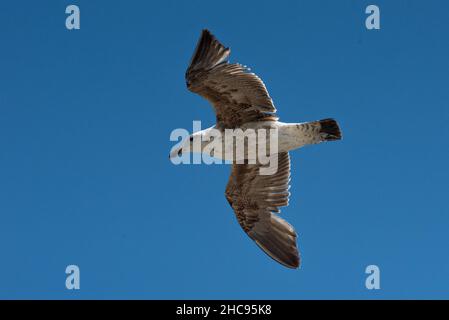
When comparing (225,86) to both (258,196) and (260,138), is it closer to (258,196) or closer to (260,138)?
(260,138)

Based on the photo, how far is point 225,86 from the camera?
29.6ft

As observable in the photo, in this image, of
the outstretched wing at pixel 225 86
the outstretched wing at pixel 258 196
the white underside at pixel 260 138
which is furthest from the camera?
the outstretched wing at pixel 258 196

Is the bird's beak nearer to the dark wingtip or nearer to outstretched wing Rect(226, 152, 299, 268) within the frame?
outstretched wing Rect(226, 152, 299, 268)

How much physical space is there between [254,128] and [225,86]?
0.70 meters

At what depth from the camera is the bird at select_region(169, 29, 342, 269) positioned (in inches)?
350

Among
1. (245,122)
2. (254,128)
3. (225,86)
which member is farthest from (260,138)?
(225,86)

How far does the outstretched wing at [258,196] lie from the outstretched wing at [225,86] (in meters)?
1.02

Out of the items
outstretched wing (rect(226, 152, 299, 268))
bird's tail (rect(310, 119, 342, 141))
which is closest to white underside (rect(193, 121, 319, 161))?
bird's tail (rect(310, 119, 342, 141))

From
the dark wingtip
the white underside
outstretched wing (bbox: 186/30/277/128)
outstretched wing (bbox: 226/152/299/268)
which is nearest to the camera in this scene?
outstretched wing (bbox: 186/30/277/128)

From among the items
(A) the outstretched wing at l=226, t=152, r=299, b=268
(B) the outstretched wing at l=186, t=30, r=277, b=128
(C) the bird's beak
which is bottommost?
(A) the outstretched wing at l=226, t=152, r=299, b=268

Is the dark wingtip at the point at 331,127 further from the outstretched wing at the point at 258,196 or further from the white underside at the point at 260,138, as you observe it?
the outstretched wing at the point at 258,196

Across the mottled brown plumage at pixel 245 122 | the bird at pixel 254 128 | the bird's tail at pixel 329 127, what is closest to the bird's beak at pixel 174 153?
the bird at pixel 254 128

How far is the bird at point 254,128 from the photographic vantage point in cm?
888

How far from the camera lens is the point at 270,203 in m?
10.2
